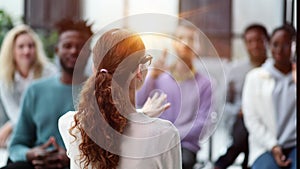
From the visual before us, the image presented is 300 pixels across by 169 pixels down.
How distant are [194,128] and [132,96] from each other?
1.37ft

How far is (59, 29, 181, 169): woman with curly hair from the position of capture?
136 cm

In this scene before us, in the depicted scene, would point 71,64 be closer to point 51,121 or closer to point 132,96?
point 51,121

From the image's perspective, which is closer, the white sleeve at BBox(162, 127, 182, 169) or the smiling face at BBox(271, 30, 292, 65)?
the white sleeve at BBox(162, 127, 182, 169)

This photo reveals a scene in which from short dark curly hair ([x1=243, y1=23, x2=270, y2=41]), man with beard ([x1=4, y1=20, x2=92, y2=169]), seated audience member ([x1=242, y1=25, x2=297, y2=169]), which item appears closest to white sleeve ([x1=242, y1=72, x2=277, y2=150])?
seated audience member ([x1=242, y1=25, x2=297, y2=169])

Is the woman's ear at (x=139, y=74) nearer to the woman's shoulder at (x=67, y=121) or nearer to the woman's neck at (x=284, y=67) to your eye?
the woman's shoulder at (x=67, y=121)

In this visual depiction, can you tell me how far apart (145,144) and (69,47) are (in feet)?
1.81

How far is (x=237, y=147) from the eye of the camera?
1915 mm

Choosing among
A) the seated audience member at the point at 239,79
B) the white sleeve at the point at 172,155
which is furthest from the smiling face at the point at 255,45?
the white sleeve at the point at 172,155

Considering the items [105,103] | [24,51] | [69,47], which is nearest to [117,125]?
[105,103]

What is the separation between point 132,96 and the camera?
1.41m

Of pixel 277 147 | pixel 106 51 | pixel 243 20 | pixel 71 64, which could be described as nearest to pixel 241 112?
pixel 277 147

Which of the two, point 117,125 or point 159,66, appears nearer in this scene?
point 117,125

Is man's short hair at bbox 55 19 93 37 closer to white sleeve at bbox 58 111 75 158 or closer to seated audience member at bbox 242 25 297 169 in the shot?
white sleeve at bbox 58 111 75 158

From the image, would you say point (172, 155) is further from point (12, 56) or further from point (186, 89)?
point (12, 56)
